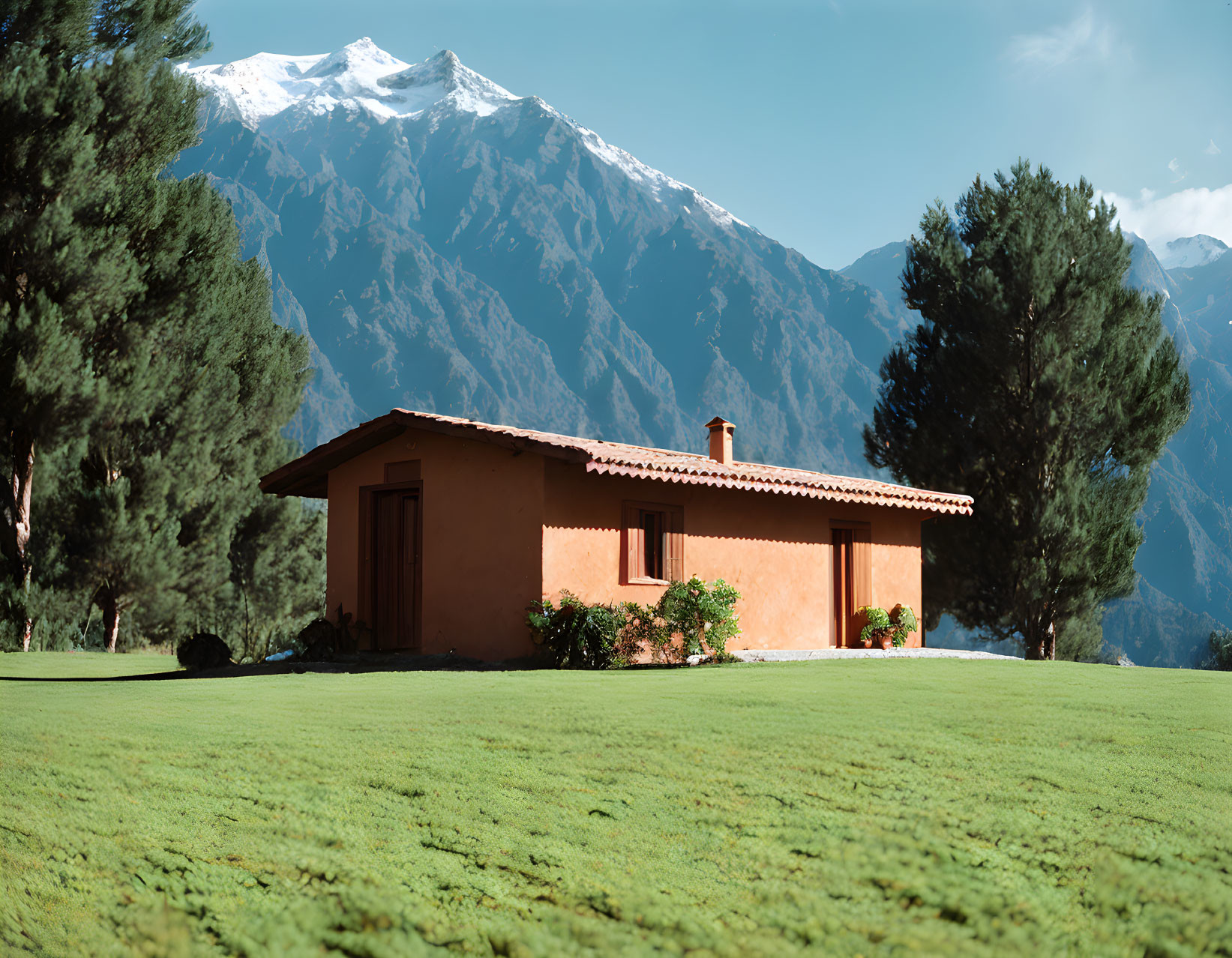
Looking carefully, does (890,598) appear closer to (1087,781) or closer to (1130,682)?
(1130,682)

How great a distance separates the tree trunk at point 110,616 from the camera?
2145 centimetres

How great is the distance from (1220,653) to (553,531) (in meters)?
20.8

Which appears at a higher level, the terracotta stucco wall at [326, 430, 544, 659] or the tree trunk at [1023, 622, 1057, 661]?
the terracotta stucco wall at [326, 430, 544, 659]

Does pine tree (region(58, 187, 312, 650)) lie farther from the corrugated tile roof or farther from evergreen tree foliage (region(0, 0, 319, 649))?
the corrugated tile roof

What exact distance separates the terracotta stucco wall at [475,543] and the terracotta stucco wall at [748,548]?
1.27 feet

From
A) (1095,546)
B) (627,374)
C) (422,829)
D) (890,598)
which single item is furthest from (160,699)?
(627,374)

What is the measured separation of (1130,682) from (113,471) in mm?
19147

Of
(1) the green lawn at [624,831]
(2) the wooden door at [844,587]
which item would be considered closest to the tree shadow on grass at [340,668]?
(1) the green lawn at [624,831]

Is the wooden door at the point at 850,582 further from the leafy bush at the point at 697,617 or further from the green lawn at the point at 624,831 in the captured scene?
the green lawn at the point at 624,831

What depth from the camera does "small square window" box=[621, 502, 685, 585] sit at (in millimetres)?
14430

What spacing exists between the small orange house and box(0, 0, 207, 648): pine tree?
16.1ft

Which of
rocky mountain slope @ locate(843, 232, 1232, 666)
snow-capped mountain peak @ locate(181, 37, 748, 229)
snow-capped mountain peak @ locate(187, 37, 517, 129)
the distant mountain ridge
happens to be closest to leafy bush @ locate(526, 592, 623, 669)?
rocky mountain slope @ locate(843, 232, 1232, 666)

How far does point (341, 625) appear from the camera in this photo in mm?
15234

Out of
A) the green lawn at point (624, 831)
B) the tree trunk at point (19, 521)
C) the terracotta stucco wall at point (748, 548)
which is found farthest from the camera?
the tree trunk at point (19, 521)
